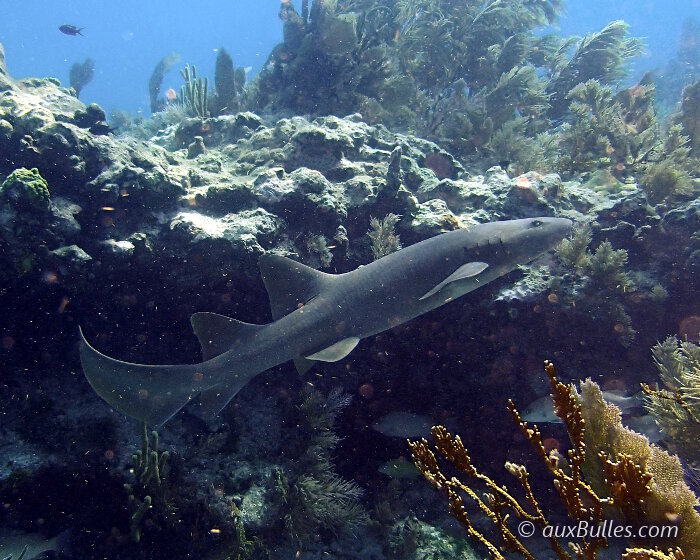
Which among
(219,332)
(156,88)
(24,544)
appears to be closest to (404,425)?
(219,332)

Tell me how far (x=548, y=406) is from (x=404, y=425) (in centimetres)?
161

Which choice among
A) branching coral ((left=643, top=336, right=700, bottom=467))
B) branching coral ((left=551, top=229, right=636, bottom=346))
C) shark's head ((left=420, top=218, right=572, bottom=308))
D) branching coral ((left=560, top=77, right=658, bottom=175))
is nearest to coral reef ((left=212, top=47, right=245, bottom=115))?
branching coral ((left=560, top=77, right=658, bottom=175))

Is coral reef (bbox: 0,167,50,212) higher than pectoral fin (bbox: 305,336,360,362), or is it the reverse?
coral reef (bbox: 0,167,50,212)

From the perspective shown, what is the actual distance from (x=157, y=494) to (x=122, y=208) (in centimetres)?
304

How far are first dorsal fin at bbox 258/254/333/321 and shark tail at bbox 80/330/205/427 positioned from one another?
3.11 feet

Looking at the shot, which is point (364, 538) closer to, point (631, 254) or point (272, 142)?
point (631, 254)

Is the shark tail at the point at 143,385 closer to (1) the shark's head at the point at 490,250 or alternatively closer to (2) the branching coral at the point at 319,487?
(2) the branching coral at the point at 319,487

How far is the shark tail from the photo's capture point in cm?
328

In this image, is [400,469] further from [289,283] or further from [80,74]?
[80,74]

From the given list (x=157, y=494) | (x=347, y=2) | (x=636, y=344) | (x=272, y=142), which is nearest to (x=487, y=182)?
(x=636, y=344)

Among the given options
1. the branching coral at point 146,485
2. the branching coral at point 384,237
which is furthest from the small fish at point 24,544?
the branching coral at point 384,237

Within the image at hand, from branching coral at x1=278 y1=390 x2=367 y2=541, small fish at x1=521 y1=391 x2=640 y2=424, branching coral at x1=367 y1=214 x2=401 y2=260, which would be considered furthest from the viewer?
branching coral at x1=367 y1=214 x2=401 y2=260

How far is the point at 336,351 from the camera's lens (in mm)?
3650

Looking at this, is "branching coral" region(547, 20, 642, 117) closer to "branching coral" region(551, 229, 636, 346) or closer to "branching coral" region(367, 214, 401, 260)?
"branching coral" region(551, 229, 636, 346)
